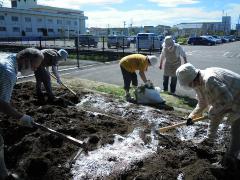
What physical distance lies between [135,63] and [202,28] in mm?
88677

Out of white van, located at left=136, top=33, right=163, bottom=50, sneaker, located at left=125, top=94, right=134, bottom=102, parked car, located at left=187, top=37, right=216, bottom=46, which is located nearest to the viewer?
sneaker, located at left=125, top=94, right=134, bottom=102

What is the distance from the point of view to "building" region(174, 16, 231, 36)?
8512 cm

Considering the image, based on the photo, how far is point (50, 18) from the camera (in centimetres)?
6712

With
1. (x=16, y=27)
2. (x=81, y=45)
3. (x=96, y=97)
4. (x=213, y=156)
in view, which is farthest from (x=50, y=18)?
(x=213, y=156)

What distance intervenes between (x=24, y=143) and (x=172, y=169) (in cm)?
242

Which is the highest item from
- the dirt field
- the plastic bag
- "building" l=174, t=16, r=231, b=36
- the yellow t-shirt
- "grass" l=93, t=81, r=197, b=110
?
"building" l=174, t=16, r=231, b=36

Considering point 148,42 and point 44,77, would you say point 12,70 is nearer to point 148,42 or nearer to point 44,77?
point 44,77

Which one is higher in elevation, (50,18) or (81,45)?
(50,18)

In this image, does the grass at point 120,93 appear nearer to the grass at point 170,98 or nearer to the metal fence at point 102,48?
the grass at point 170,98

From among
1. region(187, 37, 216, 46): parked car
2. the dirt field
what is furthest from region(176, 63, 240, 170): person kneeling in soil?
region(187, 37, 216, 46): parked car

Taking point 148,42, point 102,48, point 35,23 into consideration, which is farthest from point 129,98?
point 35,23

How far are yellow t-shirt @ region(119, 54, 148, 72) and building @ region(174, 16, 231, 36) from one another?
74237mm

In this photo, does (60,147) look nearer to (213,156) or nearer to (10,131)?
(10,131)

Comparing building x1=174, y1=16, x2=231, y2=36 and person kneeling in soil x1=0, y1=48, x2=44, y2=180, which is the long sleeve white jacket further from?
building x1=174, y1=16, x2=231, y2=36
